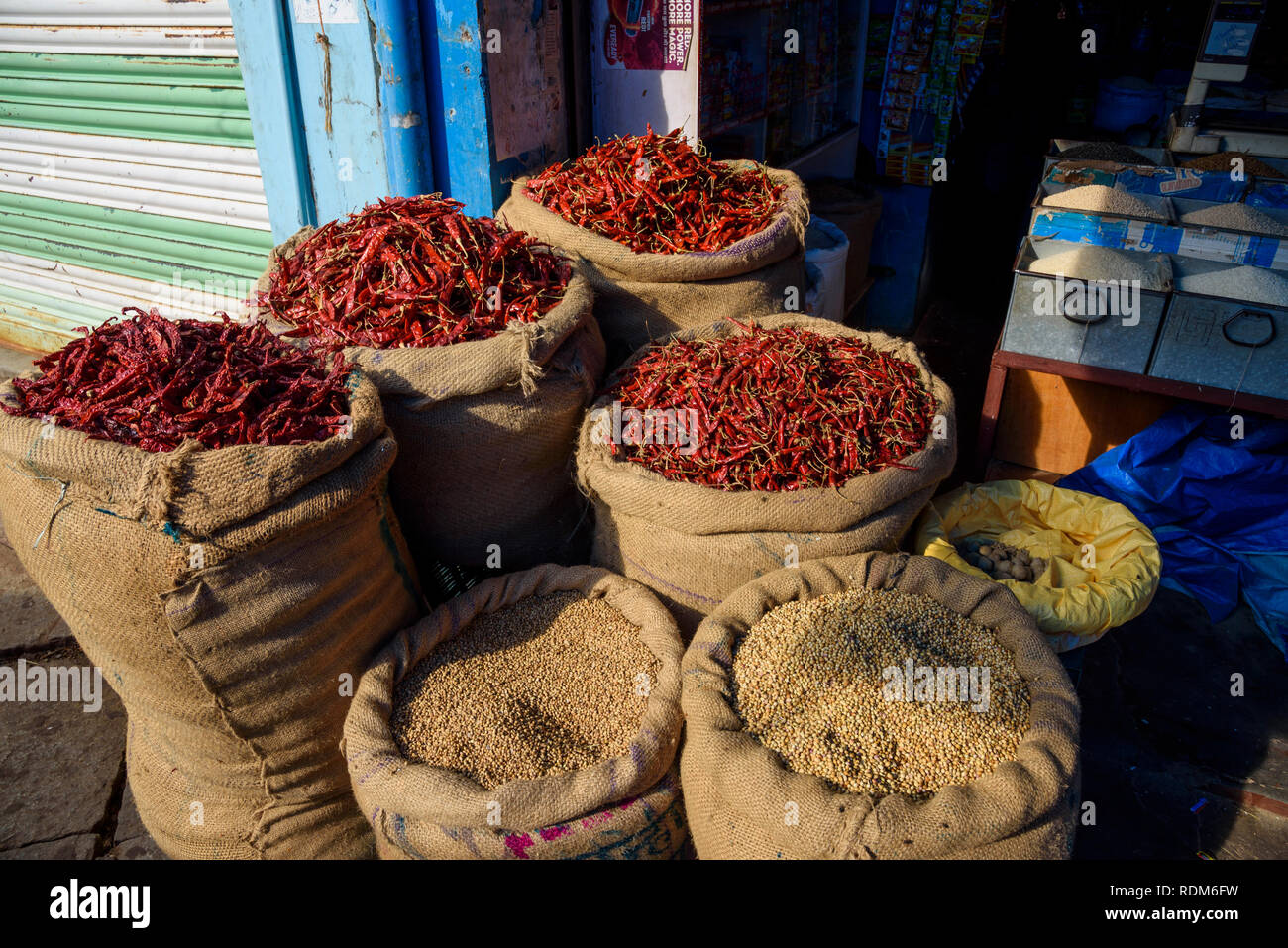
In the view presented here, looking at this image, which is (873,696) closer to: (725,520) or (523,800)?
(725,520)

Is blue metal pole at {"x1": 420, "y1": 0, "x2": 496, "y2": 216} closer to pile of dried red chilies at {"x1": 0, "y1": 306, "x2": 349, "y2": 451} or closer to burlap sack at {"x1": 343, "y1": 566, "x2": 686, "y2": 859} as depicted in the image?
pile of dried red chilies at {"x1": 0, "y1": 306, "x2": 349, "y2": 451}

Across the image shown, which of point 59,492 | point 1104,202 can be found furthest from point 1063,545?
point 59,492

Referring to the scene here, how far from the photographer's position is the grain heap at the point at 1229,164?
16.4 ft

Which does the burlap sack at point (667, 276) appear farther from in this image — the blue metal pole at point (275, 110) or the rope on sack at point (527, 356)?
the blue metal pole at point (275, 110)

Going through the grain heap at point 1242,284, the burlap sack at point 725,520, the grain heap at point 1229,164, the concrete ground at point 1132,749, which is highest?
the grain heap at point 1229,164

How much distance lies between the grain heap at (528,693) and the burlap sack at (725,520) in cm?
22

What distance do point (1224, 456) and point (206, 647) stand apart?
12.4ft

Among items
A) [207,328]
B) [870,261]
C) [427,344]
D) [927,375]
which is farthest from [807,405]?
[870,261]

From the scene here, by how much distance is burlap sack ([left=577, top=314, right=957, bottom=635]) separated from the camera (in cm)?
246

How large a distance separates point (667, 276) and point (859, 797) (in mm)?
1875

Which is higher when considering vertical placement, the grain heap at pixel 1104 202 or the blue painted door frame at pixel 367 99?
the blue painted door frame at pixel 367 99

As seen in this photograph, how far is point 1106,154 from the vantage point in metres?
5.53

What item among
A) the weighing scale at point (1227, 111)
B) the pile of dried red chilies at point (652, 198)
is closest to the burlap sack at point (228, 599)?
the pile of dried red chilies at point (652, 198)

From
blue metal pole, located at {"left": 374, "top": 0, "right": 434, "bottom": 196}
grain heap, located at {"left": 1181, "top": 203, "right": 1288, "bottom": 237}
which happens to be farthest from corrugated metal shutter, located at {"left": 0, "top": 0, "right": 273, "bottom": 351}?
grain heap, located at {"left": 1181, "top": 203, "right": 1288, "bottom": 237}
